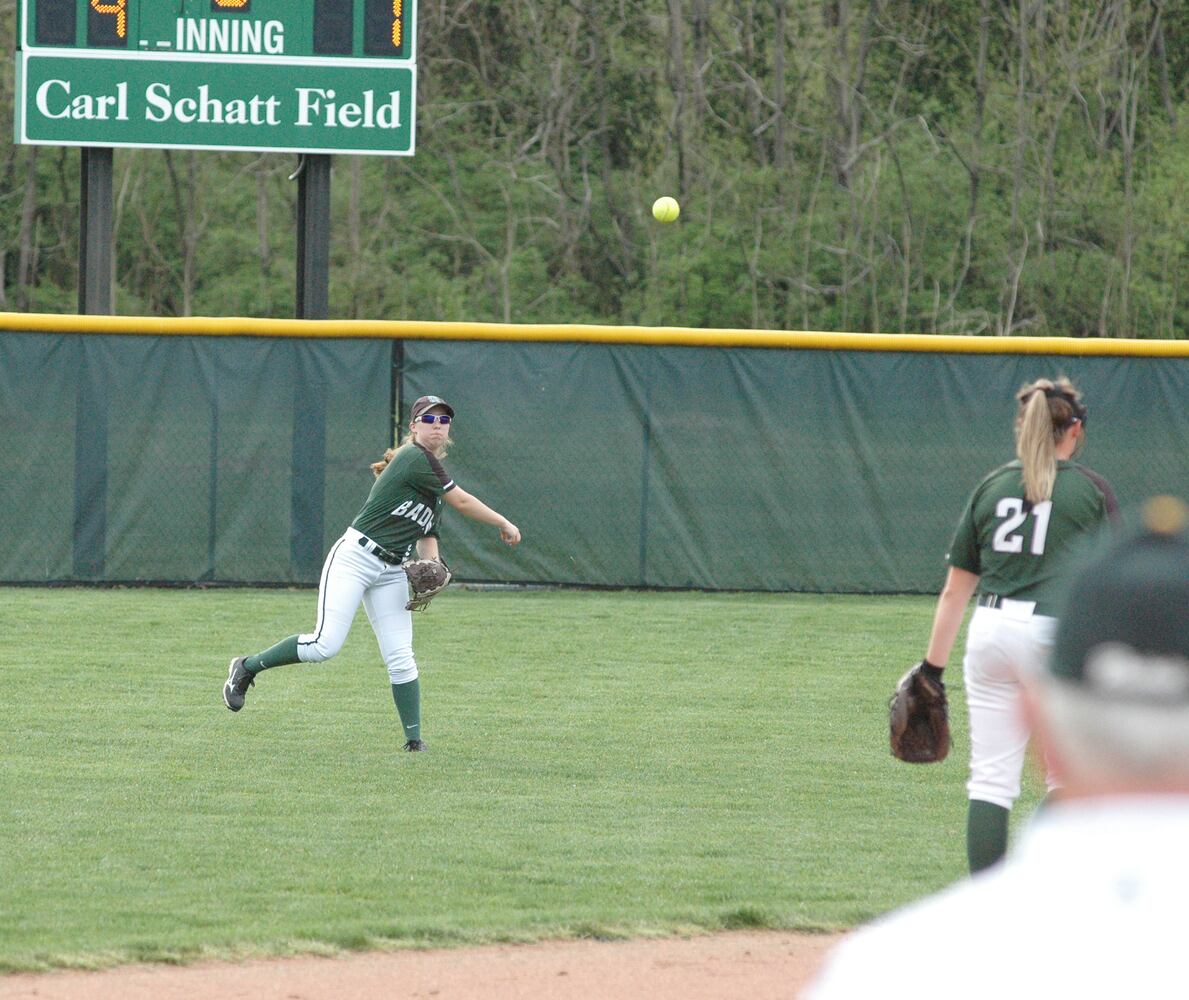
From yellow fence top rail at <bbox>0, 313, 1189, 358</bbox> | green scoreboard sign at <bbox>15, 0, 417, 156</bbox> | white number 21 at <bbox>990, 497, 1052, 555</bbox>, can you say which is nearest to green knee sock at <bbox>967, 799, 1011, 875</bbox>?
white number 21 at <bbox>990, 497, 1052, 555</bbox>

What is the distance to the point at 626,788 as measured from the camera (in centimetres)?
678

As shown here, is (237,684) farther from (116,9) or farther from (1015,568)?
(116,9)

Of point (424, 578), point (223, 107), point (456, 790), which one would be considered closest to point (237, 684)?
point (424, 578)

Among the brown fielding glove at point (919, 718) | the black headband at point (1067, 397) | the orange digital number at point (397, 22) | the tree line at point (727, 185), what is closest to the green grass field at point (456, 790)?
the brown fielding glove at point (919, 718)

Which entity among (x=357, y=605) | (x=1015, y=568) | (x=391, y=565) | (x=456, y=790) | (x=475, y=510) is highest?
(x=1015, y=568)

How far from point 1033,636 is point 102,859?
2.96 m

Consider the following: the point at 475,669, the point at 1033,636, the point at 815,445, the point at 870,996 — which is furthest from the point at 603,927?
the point at 815,445

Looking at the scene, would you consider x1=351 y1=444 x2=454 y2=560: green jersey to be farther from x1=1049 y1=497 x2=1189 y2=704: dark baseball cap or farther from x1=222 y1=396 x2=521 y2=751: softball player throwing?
x1=1049 y1=497 x2=1189 y2=704: dark baseball cap

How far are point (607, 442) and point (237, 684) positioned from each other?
5380 millimetres

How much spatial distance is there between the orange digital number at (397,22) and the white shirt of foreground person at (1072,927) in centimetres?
1145

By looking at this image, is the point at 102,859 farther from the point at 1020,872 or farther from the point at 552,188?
the point at 552,188

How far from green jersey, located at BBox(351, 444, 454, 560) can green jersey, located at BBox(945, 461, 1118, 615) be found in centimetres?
309

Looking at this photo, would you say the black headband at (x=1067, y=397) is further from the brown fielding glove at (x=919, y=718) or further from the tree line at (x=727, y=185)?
the tree line at (x=727, y=185)

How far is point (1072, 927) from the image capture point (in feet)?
3.99
